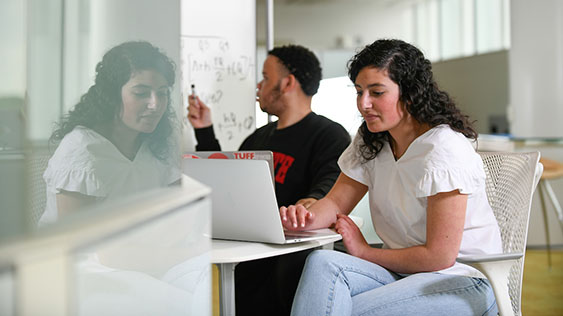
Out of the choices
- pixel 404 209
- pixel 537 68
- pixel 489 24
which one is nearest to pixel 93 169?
pixel 404 209

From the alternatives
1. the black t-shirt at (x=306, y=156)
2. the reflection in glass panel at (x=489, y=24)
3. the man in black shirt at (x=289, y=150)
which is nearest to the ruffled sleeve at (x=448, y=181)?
the man in black shirt at (x=289, y=150)

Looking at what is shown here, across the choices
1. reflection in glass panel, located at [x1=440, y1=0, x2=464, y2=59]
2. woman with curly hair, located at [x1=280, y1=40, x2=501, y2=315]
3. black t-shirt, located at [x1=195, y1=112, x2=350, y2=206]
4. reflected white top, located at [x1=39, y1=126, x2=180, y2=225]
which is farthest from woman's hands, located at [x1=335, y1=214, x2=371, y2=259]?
reflection in glass panel, located at [x1=440, y1=0, x2=464, y2=59]

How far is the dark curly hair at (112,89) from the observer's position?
933mm

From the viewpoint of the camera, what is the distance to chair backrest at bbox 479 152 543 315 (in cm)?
158

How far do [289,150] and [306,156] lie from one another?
0.29 feet

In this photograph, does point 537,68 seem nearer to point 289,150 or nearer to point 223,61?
point 223,61

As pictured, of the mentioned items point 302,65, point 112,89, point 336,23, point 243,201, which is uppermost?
point 336,23

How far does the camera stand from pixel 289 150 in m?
2.33

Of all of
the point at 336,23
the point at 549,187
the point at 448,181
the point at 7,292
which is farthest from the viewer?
the point at 336,23

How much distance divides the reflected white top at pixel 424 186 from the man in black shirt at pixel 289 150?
236mm

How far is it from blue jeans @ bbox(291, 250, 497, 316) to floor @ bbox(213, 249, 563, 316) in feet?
4.93

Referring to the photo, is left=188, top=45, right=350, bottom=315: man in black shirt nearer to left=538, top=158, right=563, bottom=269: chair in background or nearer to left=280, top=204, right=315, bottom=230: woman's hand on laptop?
left=280, top=204, right=315, bottom=230: woman's hand on laptop

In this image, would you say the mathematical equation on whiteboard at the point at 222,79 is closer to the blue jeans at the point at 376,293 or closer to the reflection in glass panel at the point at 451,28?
the blue jeans at the point at 376,293

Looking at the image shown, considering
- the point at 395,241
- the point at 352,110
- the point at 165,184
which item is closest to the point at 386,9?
the point at 352,110
